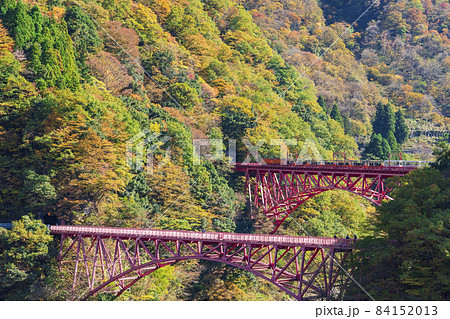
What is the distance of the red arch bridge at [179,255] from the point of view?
127ft

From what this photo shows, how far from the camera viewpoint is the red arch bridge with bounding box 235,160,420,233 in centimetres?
5194

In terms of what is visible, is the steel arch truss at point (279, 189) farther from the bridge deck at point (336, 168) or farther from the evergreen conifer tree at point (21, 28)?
the evergreen conifer tree at point (21, 28)

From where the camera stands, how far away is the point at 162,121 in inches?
2749

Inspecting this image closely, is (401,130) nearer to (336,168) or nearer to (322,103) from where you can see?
(322,103)

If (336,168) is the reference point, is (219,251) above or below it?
below

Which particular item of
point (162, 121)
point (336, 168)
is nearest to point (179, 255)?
point (336, 168)

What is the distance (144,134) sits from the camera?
6394 centimetres

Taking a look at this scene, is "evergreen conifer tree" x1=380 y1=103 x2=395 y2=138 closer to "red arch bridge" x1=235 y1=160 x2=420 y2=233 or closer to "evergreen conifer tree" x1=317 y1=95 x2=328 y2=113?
"evergreen conifer tree" x1=317 y1=95 x2=328 y2=113

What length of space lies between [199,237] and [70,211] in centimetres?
1538

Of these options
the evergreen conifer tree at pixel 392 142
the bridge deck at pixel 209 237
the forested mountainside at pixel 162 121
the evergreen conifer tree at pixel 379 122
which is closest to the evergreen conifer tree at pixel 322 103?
the forested mountainside at pixel 162 121

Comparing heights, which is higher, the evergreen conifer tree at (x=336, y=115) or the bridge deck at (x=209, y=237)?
the evergreen conifer tree at (x=336, y=115)

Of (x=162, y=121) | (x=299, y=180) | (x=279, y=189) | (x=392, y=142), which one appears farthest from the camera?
(x=392, y=142)

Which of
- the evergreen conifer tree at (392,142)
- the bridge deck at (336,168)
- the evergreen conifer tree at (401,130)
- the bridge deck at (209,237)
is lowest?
the bridge deck at (209,237)

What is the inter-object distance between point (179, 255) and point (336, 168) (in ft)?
60.9
